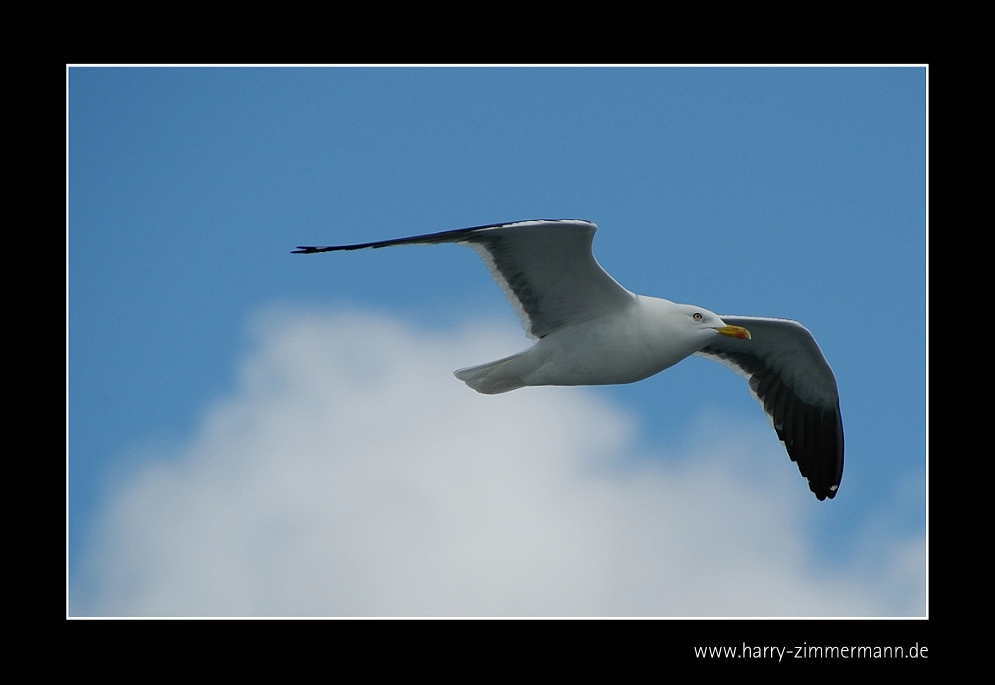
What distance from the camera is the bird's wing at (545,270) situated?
25.2 feet

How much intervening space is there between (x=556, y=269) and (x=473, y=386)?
1.22m

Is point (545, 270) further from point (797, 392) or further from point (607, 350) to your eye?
point (797, 392)

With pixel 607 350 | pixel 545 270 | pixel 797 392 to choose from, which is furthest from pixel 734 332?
pixel 797 392

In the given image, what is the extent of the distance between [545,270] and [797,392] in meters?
3.59

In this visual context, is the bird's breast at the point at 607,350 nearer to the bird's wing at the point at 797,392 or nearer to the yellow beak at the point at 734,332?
the yellow beak at the point at 734,332

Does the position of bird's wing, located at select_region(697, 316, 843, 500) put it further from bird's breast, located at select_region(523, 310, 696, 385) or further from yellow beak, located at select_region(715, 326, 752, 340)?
bird's breast, located at select_region(523, 310, 696, 385)

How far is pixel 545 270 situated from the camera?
8.16 metres

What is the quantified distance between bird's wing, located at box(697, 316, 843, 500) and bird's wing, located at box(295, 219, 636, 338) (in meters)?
2.21

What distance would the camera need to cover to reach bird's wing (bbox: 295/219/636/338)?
7672mm

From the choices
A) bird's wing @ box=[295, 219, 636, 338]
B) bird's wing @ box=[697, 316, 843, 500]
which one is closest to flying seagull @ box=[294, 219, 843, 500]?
bird's wing @ box=[295, 219, 636, 338]

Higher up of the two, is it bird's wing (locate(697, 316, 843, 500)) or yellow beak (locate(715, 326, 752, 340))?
yellow beak (locate(715, 326, 752, 340))

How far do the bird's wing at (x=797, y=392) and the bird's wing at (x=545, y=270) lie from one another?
221 centimetres

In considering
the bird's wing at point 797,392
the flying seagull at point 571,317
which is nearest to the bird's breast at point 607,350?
the flying seagull at point 571,317

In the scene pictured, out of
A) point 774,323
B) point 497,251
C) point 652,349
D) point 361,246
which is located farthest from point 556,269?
point 774,323
